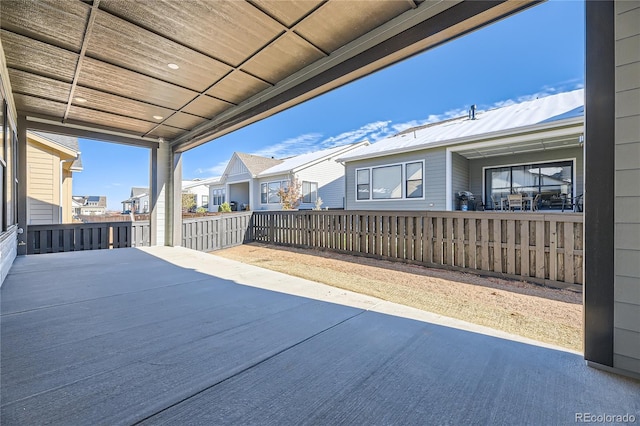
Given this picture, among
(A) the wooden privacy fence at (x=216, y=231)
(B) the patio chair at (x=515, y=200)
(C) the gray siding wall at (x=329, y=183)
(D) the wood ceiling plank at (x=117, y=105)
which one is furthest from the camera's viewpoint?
(C) the gray siding wall at (x=329, y=183)

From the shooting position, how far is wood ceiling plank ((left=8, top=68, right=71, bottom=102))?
384cm

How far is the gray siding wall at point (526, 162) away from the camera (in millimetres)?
8148

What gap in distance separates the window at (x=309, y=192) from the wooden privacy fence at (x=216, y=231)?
5.81 m

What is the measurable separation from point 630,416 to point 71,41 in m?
5.11

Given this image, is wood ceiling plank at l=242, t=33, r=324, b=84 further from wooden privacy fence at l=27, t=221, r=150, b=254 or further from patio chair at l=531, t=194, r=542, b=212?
patio chair at l=531, t=194, r=542, b=212

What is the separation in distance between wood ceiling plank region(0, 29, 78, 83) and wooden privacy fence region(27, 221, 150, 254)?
3.75 m

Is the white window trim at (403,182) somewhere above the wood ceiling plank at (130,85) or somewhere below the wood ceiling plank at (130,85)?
below

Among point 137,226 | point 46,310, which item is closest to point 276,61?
point 46,310

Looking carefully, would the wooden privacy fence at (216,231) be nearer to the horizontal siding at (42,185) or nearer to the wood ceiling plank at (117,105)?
the wood ceiling plank at (117,105)

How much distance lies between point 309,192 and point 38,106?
11.3 meters

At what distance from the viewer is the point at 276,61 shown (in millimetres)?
3443

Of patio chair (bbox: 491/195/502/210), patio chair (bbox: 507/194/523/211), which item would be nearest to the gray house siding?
patio chair (bbox: 491/195/502/210)
